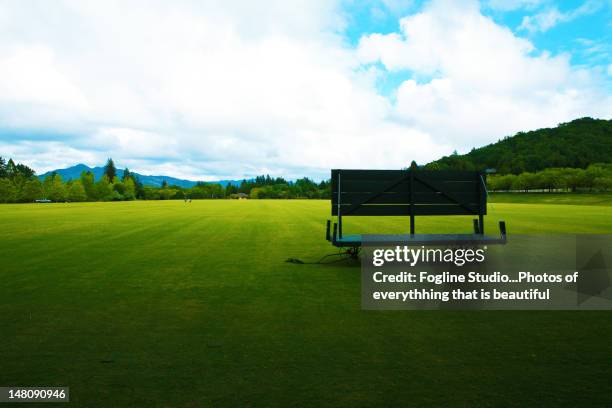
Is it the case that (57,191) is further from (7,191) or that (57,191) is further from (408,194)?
(408,194)

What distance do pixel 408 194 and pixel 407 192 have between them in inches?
2.1

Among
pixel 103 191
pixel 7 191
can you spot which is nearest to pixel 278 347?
pixel 7 191

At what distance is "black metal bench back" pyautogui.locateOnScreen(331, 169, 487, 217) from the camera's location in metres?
10.5

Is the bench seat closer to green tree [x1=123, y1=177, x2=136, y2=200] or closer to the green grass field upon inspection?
the green grass field

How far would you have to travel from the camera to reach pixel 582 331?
5.76 metres

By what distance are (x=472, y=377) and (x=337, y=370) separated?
1311 millimetres

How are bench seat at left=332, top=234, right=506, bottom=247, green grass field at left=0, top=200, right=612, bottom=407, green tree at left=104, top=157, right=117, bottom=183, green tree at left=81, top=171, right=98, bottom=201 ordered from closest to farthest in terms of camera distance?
green grass field at left=0, top=200, right=612, bottom=407, bench seat at left=332, top=234, right=506, bottom=247, green tree at left=81, top=171, right=98, bottom=201, green tree at left=104, top=157, right=117, bottom=183

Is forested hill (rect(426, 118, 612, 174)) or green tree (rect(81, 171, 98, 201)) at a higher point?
forested hill (rect(426, 118, 612, 174))

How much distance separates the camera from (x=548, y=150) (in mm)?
160750

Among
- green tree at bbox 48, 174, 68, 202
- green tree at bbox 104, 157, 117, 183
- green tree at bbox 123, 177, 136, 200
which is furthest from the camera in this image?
green tree at bbox 104, 157, 117, 183

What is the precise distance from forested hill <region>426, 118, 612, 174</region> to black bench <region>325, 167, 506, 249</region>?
140721 millimetres

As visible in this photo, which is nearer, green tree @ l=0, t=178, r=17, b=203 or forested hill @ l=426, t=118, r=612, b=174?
green tree @ l=0, t=178, r=17, b=203

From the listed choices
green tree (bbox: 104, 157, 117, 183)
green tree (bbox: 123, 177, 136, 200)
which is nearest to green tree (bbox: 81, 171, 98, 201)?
green tree (bbox: 123, 177, 136, 200)

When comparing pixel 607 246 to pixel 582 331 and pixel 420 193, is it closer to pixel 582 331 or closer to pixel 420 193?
pixel 420 193
